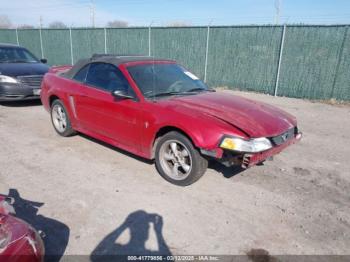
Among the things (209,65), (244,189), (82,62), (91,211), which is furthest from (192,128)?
(209,65)

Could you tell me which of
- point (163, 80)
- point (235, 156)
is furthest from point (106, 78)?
point (235, 156)

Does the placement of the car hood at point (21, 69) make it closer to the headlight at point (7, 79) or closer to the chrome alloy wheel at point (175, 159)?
the headlight at point (7, 79)

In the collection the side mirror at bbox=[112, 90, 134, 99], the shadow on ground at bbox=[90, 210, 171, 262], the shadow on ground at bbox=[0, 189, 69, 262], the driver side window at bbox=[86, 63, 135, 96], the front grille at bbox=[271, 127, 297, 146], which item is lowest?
the shadow on ground at bbox=[0, 189, 69, 262]

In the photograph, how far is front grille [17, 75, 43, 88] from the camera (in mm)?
8000

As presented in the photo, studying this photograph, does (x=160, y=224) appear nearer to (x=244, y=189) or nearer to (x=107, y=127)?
(x=244, y=189)

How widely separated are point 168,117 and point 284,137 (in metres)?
1.47

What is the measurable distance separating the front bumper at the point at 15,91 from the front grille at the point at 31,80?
0.09 meters

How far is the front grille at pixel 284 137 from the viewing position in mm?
3668

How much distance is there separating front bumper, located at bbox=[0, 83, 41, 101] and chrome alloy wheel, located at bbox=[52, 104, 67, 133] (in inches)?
105

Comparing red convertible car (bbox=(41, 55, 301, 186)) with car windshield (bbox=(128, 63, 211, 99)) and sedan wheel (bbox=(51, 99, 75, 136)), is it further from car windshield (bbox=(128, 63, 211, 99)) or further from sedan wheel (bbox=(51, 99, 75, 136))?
sedan wheel (bbox=(51, 99, 75, 136))

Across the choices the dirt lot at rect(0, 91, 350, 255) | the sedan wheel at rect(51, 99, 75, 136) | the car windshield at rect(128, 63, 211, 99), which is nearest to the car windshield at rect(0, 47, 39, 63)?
the sedan wheel at rect(51, 99, 75, 136)

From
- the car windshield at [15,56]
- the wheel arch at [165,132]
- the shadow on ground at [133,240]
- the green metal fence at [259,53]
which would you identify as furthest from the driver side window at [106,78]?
the green metal fence at [259,53]

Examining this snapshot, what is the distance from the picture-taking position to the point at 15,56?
365 inches

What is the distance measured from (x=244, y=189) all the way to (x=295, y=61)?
26.2ft
